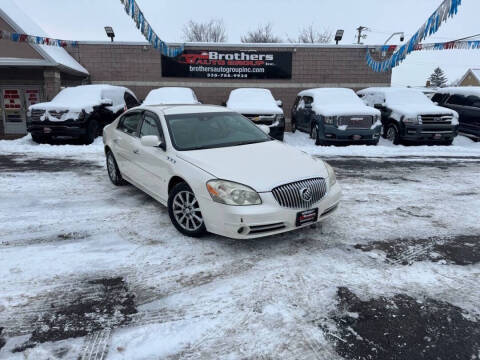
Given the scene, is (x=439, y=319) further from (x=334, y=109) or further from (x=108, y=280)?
(x=334, y=109)

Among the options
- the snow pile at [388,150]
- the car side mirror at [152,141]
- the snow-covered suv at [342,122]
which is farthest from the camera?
the snow-covered suv at [342,122]

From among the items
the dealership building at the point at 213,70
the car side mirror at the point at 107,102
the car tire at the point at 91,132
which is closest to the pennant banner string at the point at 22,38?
the dealership building at the point at 213,70

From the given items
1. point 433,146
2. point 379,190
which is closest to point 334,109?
point 433,146

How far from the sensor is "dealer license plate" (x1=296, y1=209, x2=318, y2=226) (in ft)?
12.2

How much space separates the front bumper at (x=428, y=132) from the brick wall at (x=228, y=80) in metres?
7.18

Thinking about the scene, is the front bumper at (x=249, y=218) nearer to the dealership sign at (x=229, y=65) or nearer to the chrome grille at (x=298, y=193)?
the chrome grille at (x=298, y=193)

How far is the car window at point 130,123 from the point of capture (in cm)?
541

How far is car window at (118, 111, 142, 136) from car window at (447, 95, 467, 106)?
489 inches

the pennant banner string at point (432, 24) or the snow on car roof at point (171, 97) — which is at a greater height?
the pennant banner string at point (432, 24)

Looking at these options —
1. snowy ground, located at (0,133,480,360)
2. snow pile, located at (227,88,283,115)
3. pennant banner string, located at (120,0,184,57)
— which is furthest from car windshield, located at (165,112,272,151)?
pennant banner string, located at (120,0,184,57)

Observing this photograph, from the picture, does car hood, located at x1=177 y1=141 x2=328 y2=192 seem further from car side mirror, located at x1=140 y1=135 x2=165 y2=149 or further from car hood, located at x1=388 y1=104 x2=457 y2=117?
car hood, located at x1=388 y1=104 x2=457 y2=117

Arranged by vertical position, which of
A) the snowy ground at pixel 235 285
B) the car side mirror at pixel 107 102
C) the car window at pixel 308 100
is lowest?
the snowy ground at pixel 235 285

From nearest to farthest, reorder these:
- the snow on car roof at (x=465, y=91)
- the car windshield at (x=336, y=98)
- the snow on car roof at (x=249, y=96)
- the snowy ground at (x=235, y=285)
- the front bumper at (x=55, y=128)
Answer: the snowy ground at (x=235, y=285)
the front bumper at (x=55, y=128)
the car windshield at (x=336, y=98)
the snow on car roof at (x=465, y=91)
the snow on car roof at (x=249, y=96)

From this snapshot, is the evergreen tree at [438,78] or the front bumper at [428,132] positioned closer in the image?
the front bumper at [428,132]
